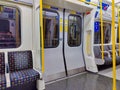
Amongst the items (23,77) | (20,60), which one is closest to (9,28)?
(20,60)

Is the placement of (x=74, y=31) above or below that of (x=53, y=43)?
above

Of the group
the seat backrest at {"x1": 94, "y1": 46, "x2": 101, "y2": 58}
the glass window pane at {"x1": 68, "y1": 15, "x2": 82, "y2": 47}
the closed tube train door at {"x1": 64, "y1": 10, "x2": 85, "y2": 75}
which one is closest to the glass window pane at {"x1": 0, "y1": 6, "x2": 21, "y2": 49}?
the closed tube train door at {"x1": 64, "y1": 10, "x2": 85, "y2": 75}

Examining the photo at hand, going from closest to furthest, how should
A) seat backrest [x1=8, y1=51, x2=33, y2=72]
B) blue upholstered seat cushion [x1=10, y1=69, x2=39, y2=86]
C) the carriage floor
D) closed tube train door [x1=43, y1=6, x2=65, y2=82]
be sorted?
blue upholstered seat cushion [x1=10, y1=69, x2=39, y2=86], seat backrest [x1=8, y1=51, x2=33, y2=72], the carriage floor, closed tube train door [x1=43, y1=6, x2=65, y2=82]

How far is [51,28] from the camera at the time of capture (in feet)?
11.6

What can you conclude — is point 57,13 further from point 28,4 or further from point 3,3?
point 3,3

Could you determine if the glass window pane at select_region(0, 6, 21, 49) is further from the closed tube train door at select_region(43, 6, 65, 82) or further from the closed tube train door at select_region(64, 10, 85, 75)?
the closed tube train door at select_region(64, 10, 85, 75)

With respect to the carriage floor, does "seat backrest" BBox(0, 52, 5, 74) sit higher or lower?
higher

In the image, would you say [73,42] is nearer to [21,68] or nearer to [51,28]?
[51,28]

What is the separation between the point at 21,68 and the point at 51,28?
1311 mm

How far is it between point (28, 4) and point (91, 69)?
2.61 m

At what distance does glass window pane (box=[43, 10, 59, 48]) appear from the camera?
11.3 feet

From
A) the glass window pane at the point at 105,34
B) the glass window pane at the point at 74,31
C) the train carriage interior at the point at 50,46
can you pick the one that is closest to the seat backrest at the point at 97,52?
the train carriage interior at the point at 50,46

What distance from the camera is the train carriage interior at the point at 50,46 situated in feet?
8.68

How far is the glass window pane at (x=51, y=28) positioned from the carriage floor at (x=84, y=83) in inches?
38.7
